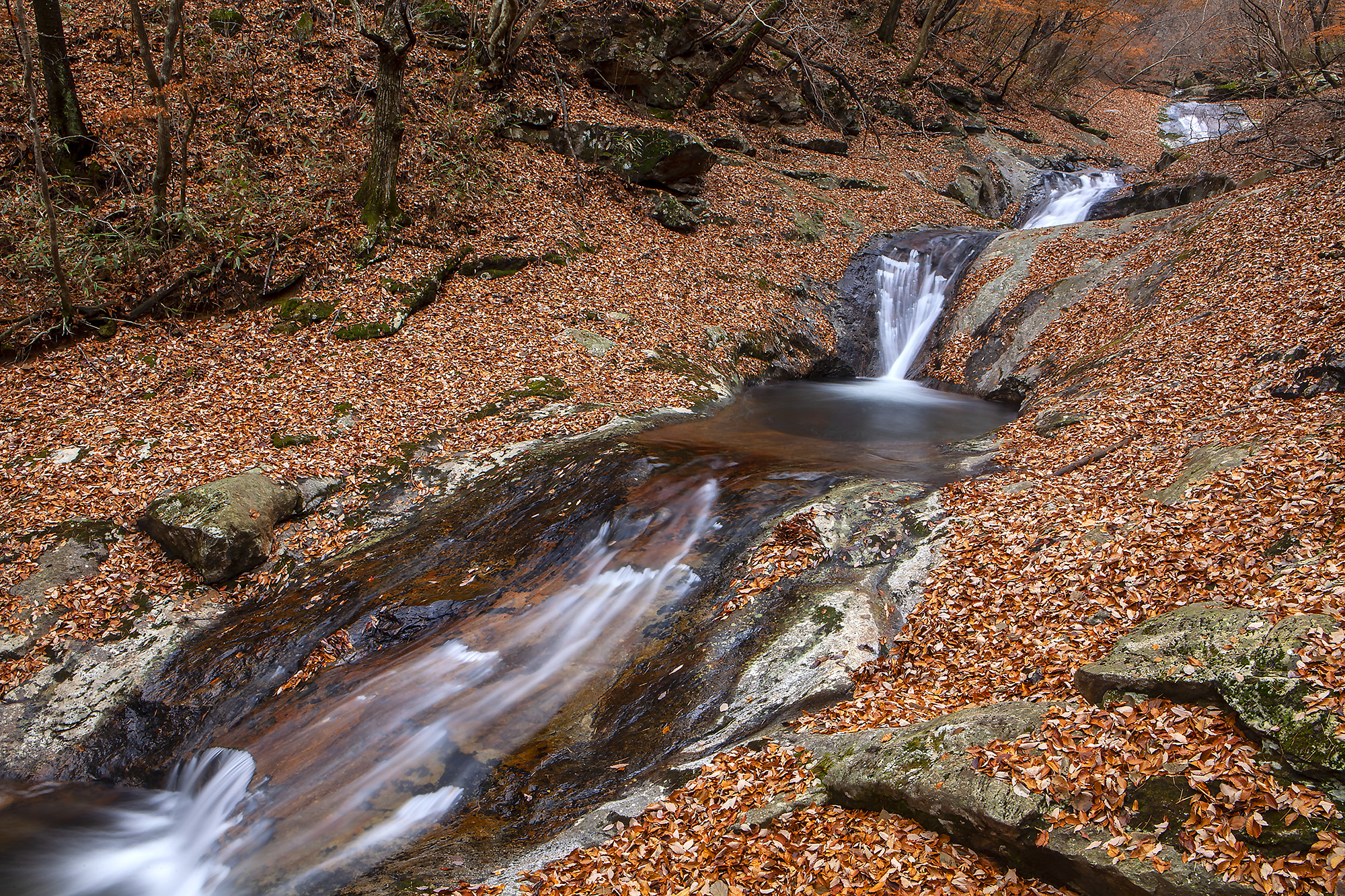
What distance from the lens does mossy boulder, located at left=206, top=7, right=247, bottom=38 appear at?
47.2 ft

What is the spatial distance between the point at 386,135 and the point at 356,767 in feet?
35.1

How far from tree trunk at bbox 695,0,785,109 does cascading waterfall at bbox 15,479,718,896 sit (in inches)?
651

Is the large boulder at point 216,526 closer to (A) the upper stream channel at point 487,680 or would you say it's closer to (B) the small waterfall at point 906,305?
(A) the upper stream channel at point 487,680

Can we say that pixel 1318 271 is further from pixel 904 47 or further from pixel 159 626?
pixel 904 47

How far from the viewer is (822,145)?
72.3 feet

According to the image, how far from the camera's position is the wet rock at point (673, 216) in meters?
16.2

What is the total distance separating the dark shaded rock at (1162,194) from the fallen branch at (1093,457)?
11.2 meters

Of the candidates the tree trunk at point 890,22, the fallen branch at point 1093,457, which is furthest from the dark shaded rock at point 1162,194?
the tree trunk at point 890,22

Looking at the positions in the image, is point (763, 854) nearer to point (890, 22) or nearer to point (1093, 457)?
point (1093, 457)

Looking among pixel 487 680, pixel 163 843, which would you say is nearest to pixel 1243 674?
pixel 487 680

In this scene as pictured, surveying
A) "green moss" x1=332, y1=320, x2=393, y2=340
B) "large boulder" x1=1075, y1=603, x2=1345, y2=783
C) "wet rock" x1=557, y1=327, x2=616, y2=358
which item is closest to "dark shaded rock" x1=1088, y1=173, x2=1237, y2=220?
"wet rock" x1=557, y1=327, x2=616, y2=358

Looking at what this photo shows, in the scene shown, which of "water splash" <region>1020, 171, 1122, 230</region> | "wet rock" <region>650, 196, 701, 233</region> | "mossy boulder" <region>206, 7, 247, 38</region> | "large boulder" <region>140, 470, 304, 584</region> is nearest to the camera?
"large boulder" <region>140, 470, 304, 584</region>

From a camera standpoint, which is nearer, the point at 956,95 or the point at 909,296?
the point at 909,296

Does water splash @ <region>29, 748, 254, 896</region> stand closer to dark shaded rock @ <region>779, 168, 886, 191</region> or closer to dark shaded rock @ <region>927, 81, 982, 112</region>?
dark shaded rock @ <region>779, 168, 886, 191</region>
